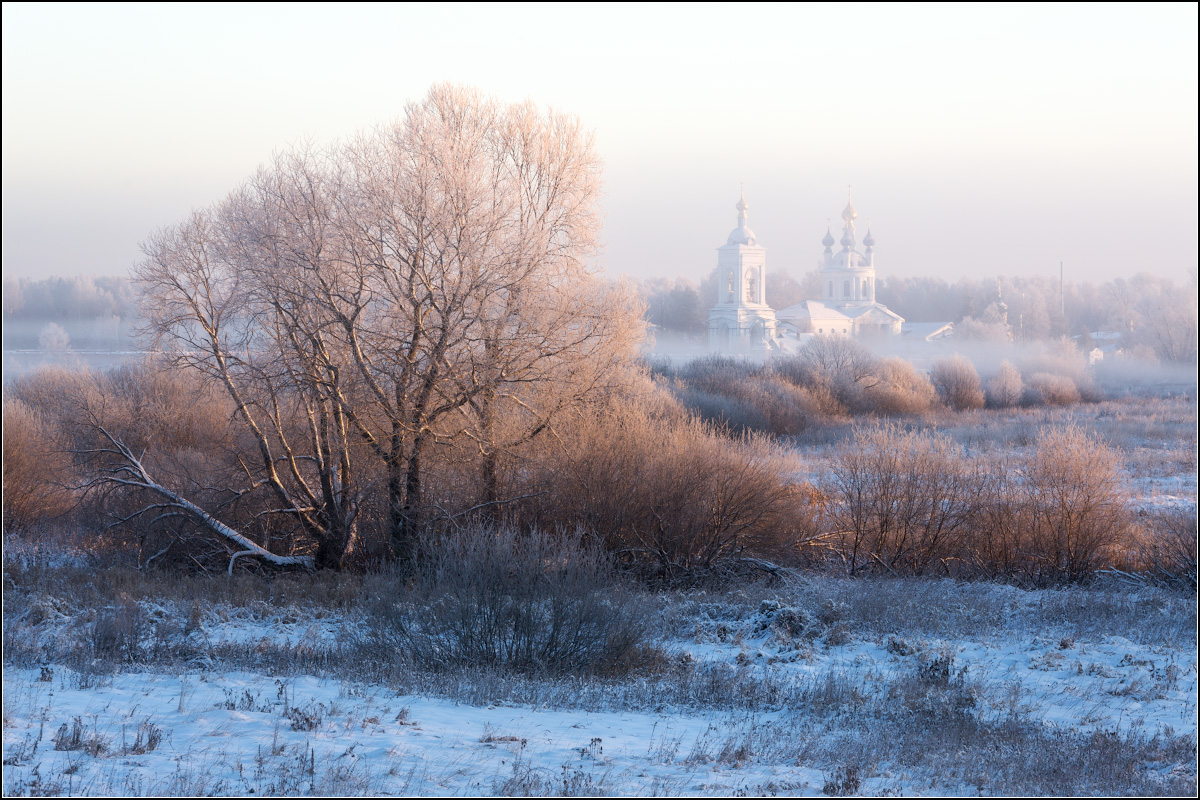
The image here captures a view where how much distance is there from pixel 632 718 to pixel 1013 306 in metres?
104

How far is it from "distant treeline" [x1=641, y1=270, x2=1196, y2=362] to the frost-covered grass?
96.5 ft

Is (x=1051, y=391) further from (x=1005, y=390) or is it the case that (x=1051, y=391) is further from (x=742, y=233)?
(x=742, y=233)

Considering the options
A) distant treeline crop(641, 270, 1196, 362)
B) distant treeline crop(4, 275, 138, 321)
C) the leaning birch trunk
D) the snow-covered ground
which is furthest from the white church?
the snow-covered ground

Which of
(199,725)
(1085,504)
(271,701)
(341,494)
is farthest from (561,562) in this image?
(1085,504)

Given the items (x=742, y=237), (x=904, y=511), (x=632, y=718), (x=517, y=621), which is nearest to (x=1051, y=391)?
(x=742, y=237)

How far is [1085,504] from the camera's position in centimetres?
1869

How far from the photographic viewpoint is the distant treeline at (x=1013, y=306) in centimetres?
5200

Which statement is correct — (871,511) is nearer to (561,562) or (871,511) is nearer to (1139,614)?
(1139,614)

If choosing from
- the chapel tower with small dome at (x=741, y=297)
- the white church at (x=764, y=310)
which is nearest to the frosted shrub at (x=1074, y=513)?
the white church at (x=764, y=310)

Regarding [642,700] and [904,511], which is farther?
[904,511]

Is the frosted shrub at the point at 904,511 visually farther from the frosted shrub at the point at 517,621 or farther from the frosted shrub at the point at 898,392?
the frosted shrub at the point at 898,392

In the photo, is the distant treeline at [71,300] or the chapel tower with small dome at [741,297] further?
the chapel tower with small dome at [741,297]

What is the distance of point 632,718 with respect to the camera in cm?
855

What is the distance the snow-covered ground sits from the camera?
6.17m
